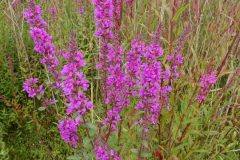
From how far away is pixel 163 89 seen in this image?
2107 mm

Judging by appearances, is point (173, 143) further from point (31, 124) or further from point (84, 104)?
point (31, 124)

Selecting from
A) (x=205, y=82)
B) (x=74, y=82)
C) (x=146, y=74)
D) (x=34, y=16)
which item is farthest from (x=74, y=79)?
(x=205, y=82)

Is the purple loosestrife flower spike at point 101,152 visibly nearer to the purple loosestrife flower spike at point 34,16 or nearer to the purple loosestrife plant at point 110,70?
the purple loosestrife plant at point 110,70

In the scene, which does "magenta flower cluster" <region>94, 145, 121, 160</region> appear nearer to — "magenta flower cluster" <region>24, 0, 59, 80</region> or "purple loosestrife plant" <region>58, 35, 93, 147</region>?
"purple loosestrife plant" <region>58, 35, 93, 147</region>

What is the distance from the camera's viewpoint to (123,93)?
192cm

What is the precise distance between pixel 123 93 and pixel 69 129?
35 centimetres

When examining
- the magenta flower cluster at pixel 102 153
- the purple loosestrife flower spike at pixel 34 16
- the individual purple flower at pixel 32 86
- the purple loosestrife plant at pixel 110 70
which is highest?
the purple loosestrife flower spike at pixel 34 16

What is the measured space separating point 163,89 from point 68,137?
0.62 metres

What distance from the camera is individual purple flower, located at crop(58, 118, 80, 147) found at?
1905mm

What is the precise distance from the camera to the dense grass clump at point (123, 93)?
1.82 m

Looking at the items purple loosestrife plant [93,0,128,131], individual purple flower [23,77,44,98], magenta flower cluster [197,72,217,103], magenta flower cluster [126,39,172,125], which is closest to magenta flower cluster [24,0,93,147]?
individual purple flower [23,77,44,98]

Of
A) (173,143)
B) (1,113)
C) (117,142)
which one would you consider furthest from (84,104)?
(1,113)

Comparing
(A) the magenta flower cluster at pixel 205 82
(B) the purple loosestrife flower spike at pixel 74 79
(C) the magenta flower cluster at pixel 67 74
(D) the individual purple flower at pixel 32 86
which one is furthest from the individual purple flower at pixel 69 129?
(A) the magenta flower cluster at pixel 205 82

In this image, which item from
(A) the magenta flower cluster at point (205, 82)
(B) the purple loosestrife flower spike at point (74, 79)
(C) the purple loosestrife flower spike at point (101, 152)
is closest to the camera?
(B) the purple loosestrife flower spike at point (74, 79)
